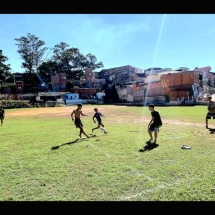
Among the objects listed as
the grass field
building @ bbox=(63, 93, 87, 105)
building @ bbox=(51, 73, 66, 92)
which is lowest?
the grass field

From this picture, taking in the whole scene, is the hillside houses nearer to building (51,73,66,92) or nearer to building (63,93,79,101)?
building (63,93,79,101)

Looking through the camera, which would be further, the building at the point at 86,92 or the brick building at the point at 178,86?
the building at the point at 86,92

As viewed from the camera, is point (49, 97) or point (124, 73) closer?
point (49, 97)

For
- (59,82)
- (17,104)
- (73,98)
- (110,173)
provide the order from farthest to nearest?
1. (59,82)
2. (73,98)
3. (17,104)
4. (110,173)

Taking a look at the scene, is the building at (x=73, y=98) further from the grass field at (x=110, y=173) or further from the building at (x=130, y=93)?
the grass field at (x=110, y=173)

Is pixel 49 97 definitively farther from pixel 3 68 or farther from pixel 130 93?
pixel 130 93

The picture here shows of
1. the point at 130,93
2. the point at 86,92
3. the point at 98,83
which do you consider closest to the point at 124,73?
the point at 98,83

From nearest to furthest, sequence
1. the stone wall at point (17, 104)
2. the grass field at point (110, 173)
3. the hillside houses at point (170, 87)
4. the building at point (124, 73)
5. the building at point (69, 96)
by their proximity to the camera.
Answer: the grass field at point (110, 173) → the hillside houses at point (170, 87) → the stone wall at point (17, 104) → the building at point (69, 96) → the building at point (124, 73)

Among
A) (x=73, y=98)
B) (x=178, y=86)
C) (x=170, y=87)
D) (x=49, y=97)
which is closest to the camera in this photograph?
(x=178, y=86)

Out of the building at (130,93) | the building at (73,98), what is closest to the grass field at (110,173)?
the building at (130,93)

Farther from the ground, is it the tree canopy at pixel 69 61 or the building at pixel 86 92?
the tree canopy at pixel 69 61

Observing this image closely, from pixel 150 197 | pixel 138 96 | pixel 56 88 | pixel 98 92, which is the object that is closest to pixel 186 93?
pixel 138 96

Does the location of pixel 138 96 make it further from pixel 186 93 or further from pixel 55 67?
pixel 55 67

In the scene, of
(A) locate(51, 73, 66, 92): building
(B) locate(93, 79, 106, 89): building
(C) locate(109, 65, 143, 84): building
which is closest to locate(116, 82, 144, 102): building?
(C) locate(109, 65, 143, 84): building
